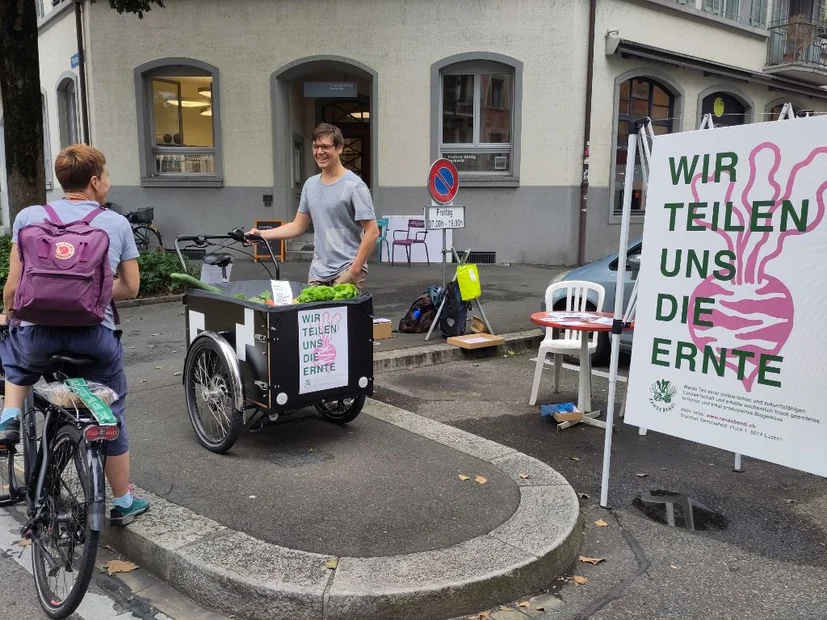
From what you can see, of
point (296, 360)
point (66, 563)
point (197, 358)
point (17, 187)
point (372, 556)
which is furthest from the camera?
point (17, 187)

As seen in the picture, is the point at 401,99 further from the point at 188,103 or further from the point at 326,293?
the point at 326,293

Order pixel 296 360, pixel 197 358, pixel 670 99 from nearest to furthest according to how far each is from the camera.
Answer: pixel 296 360
pixel 197 358
pixel 670 99

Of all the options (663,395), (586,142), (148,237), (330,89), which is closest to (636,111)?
(586,142)

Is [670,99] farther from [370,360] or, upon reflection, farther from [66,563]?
[66,563]

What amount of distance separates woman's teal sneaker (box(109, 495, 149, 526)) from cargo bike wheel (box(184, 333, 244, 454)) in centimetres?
79

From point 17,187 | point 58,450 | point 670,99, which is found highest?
point 670,99

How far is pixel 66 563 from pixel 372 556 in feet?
4.15

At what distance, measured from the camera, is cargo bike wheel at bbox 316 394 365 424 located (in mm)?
4785

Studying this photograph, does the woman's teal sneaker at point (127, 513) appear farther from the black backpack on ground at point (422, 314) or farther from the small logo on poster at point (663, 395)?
the black backpack on ground at point (422, 314)

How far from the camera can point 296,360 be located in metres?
4.13

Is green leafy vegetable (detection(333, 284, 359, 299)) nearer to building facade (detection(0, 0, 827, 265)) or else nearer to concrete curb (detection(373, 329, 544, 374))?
concrete curb (detection(373, 329, 544, 374))

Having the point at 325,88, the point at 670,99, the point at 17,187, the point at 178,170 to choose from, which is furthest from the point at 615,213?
the point at 17,187

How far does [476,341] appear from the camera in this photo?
731cm

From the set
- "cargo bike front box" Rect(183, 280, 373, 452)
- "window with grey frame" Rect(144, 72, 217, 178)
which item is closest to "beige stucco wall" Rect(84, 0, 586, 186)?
"window with grey frame" Rect(144, 72, 217, 178)
